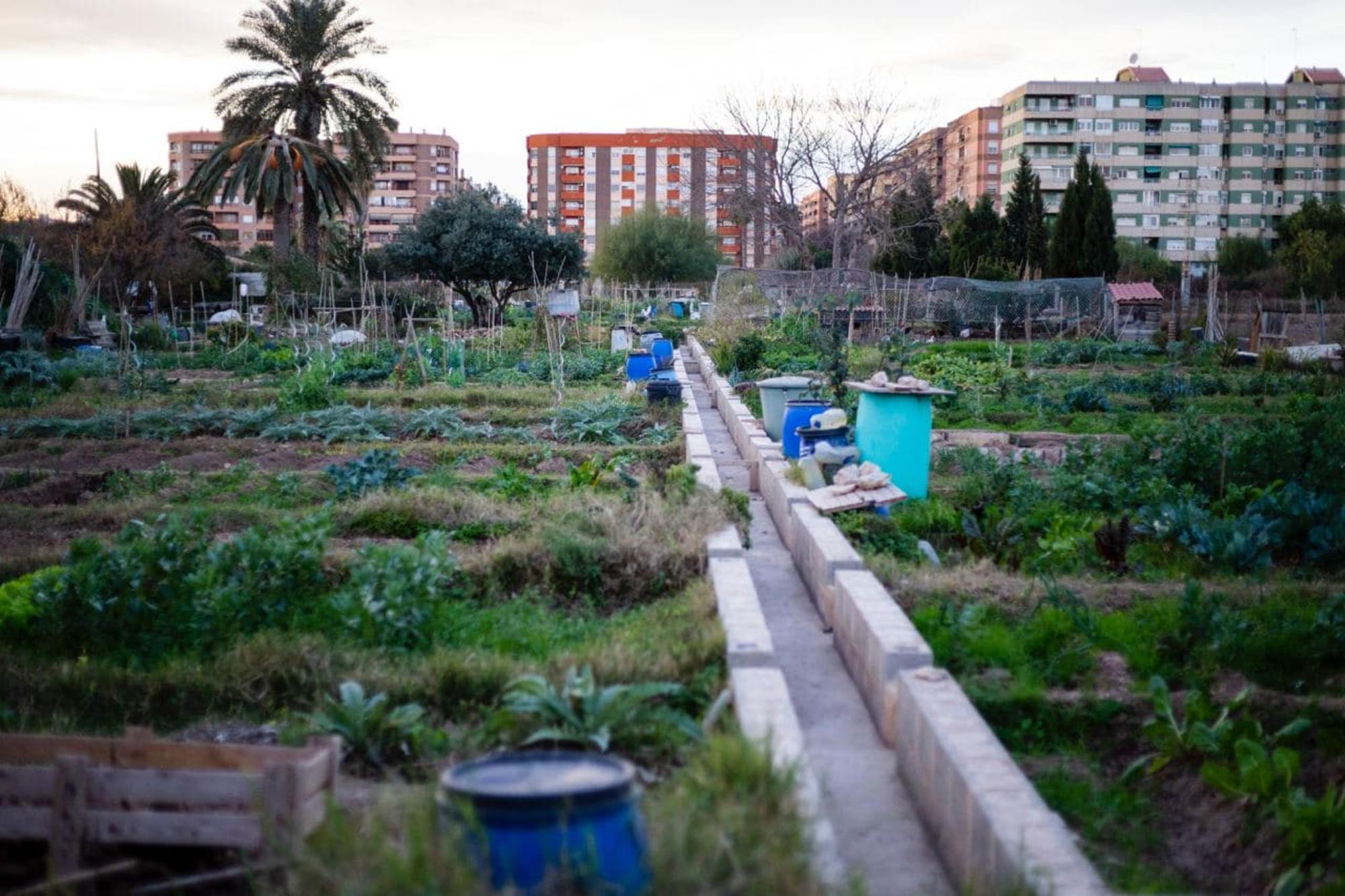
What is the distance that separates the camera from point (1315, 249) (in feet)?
160

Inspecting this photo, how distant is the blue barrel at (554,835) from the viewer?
8.97ft

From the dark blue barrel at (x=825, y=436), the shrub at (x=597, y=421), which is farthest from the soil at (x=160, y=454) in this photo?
the dark blue barrel at (x=825, y=436)

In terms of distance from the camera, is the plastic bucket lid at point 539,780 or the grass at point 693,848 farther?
the plastic bucket lid at point 539,780

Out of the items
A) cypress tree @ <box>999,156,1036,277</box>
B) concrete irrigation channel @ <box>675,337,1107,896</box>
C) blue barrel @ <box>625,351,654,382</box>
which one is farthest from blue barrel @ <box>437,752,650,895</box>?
cypress tree @ <box>999,156,1036,277</box>

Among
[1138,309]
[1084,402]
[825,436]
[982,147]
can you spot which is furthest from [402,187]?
[825,436]

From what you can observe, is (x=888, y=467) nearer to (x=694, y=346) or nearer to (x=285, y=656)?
(x=285, y=656)

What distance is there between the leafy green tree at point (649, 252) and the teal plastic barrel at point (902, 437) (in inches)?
1983

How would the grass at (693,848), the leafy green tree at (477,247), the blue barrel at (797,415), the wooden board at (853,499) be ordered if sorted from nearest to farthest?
the grass at (693,848), the wooden board at (853,499), the blue barrel at (797,415), the leafy green tree at (477,247)

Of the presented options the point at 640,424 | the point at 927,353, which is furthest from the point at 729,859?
the point at 927,353

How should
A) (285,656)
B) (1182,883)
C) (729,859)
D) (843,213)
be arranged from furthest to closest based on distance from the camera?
(843,213)
(285,656)
(1182,883)
(729,859)

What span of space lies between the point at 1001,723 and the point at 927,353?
1802 centimetres

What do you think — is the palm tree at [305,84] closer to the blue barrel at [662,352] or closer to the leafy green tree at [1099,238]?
the blue barrel at [662,352]

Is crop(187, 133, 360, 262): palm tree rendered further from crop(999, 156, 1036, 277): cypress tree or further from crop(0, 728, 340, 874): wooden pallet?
crop(999, 156, 1036, 277): cypress tree

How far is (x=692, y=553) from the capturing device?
23.1 ft
